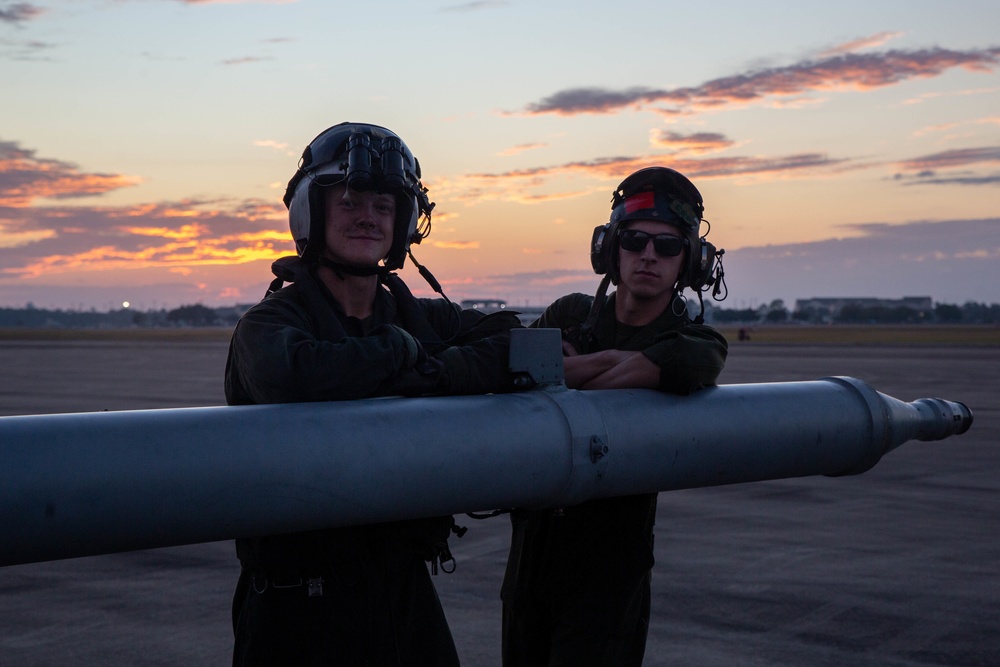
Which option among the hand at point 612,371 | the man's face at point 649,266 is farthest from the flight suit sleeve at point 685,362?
the man's face at point 649,266

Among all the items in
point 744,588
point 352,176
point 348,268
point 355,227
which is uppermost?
point 352,176

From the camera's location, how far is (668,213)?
3.35 meters

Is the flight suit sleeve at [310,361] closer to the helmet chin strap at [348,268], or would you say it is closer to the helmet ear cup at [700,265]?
the helmet chin strap at [348,268]

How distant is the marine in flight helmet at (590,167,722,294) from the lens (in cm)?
336

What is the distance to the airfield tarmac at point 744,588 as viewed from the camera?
486 centimetres

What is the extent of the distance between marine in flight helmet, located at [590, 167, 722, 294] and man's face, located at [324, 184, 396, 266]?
1.07 metres

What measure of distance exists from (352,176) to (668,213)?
1.27m

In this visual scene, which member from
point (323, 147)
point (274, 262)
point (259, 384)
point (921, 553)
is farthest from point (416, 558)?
point (921, 553)

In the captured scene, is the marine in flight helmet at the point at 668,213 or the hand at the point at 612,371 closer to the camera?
the hand at the point at 612,371

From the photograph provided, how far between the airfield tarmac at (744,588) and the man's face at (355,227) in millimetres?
2770

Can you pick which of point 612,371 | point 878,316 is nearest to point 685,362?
point 612,371

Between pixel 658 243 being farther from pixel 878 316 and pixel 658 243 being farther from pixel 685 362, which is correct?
pixel 878 316

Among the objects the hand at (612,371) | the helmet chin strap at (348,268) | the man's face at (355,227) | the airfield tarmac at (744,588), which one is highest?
the man's face at (355,227)

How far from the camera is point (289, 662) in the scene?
2396 millimetres
